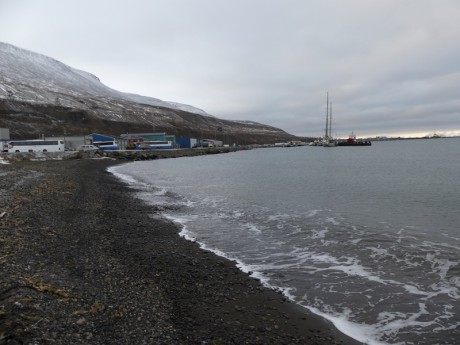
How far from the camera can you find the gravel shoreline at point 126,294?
25.7 ft

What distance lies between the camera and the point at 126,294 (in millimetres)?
10250

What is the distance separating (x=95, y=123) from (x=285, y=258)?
203 metres

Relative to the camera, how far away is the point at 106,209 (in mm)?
24250

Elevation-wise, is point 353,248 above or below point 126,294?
below

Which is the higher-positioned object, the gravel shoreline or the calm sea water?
the gravel shoreline

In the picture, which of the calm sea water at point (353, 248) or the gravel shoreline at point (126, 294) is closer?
the gravel shoreline at point (126, 294)

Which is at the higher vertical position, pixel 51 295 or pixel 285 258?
pixel 51 295

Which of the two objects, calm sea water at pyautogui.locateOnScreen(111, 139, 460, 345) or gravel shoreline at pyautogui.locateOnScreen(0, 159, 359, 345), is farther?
calm sea water at pyautogui.locateOnScreen(111, 139, 460, 345)

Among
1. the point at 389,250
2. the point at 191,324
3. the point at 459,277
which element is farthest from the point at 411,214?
the point at 191,324

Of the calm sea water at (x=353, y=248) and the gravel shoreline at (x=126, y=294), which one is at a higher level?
the gravel shoreline at (x=126, y=294)

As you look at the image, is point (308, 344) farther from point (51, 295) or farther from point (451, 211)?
point (451, 211)

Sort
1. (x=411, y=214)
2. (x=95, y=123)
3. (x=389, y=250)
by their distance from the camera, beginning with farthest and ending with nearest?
(x=95, y=123), (x=411, y=214), (x=389, y=250)

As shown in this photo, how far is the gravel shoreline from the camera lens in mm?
7828

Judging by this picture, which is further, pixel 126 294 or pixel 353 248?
pixel 353 248
